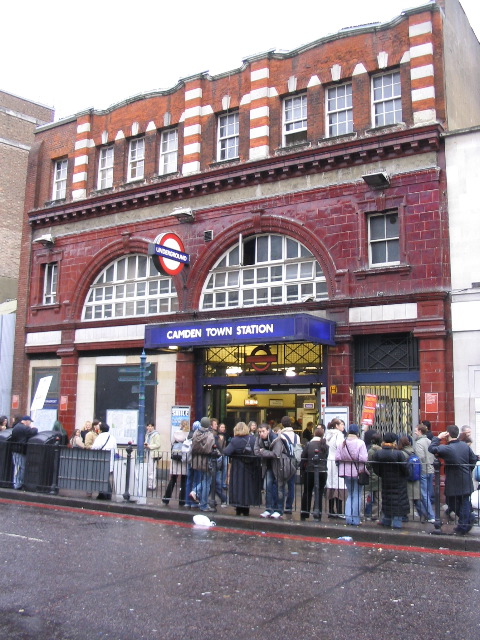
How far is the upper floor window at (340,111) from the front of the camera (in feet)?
63.5

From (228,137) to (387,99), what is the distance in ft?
17.8

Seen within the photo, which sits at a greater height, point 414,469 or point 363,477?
point 414,469

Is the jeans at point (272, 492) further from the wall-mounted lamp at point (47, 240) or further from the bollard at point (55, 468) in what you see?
the wall-mounted lamp at point (47, 240)

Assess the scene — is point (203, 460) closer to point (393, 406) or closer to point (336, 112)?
point (393, 406)

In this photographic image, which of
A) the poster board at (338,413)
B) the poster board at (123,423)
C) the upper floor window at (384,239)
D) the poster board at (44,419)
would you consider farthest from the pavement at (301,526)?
the poster board at (44,419)

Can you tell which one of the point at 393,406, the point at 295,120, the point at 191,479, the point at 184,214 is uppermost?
the point at 295,120

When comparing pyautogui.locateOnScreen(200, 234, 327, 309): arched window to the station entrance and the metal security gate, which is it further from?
the metal security gate

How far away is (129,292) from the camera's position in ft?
76.1

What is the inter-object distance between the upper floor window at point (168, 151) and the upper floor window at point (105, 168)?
96.2 inches

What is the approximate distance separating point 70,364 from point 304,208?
10.5 meters

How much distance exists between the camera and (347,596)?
7316 mm

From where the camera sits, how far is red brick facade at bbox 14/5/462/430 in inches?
687

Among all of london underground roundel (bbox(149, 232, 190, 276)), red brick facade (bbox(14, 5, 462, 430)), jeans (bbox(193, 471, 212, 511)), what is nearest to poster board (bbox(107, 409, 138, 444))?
red brick facade (bbox(14, 5, 462, 430))

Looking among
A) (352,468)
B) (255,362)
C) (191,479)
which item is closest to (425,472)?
(352,468)
